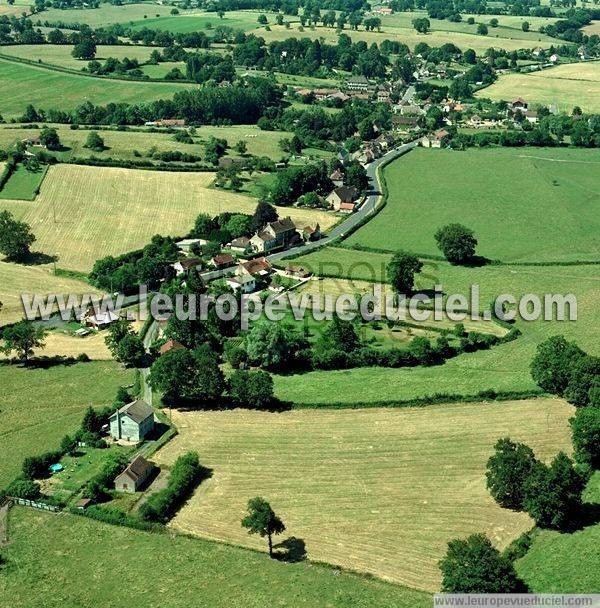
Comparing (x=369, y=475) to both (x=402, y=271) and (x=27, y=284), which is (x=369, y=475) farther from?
(x=27, y=284)

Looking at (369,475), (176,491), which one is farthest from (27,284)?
(369,475)

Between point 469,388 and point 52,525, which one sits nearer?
point 52,525

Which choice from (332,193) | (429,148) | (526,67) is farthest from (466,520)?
(526,67)

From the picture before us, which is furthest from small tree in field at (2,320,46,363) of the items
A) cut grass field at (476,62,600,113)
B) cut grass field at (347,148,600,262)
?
cut grass field at (476,62,600,113)

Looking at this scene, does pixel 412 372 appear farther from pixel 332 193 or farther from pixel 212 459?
pixel 332 193

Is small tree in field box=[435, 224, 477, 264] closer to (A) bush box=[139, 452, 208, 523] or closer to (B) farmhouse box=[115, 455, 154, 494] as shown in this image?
(A) bush box=[139, 452, 208, 523]

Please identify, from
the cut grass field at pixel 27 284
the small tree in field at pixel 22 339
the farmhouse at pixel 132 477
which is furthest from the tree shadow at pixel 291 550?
the cut grass field at pixel 27 284
